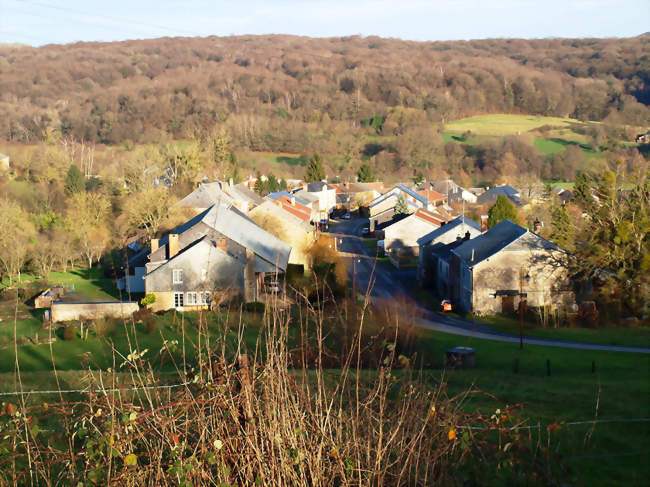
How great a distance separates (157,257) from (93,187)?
38586mm

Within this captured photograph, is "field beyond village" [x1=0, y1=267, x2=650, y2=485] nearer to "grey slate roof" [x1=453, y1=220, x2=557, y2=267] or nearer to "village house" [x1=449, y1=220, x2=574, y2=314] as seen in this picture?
"village house" [x1=449, y1=220, x2=574, y2=314]

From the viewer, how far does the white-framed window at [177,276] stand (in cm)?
3198

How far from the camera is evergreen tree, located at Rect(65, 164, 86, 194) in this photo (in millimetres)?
64562

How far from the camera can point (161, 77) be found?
153 metres

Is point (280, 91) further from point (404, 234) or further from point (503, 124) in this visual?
point (404, 234)

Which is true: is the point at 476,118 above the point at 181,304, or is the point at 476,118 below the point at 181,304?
above

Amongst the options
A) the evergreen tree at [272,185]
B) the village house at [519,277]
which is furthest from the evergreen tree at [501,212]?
the evergreen tree at [272,185]

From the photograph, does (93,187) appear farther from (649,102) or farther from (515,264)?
(649,102)

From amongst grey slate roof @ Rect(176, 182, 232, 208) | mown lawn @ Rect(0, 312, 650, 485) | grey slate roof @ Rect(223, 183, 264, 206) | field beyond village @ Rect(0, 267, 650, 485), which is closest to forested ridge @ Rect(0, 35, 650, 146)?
grey slate roof @ Rect(223, 183, 264, 206)

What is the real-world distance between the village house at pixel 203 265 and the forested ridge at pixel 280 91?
7284 cm

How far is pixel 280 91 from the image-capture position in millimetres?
146625

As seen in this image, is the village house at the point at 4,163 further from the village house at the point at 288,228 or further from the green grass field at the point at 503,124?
the green grass field at the point at 503,124

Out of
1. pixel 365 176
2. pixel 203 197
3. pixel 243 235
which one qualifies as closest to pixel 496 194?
pixel 365 176

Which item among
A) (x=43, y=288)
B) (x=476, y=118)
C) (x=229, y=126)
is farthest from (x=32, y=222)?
(x=476, y=118)
